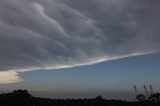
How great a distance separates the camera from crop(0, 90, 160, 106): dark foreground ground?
68.9 meters

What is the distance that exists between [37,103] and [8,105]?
4460 millimetres

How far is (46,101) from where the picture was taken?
70.3 m

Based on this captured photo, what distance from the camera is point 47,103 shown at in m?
68.4

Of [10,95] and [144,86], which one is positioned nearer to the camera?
[10,95]

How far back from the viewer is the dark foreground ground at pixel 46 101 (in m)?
68.9

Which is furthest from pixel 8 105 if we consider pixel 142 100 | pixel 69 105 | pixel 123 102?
pixel 142 100

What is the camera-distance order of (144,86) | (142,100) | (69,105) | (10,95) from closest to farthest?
(69,105)
(10,95)
(142,100)
(144,86)

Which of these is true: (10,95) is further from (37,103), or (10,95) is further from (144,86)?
(144,86)

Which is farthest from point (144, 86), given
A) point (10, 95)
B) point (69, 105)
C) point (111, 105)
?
point (10, 95)

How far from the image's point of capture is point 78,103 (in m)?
69.9

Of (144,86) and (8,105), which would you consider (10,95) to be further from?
(144,86)

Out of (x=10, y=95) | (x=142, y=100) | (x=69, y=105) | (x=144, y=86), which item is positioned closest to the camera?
(x=69, y=105)

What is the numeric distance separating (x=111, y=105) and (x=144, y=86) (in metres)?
14.9

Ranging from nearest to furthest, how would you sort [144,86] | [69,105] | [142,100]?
[69,105] → [142,100] → [144,86]
